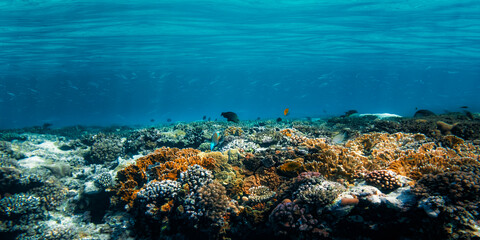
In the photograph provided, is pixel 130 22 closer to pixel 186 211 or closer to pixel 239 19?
pixel 239 19

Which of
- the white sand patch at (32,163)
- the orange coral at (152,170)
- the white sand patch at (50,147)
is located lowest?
the white sand patch at (50,147)

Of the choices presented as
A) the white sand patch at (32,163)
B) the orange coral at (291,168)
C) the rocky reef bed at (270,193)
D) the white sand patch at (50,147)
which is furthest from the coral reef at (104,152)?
the orange coral at (291,168)

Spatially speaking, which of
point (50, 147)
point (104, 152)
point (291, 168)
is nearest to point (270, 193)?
point (291, 168)

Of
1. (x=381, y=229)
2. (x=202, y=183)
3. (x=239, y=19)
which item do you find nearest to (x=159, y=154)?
(x=202, y=183)

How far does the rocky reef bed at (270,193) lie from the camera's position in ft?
10.5

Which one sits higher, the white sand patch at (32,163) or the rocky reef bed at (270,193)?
the rocky reef bed at (270,193)

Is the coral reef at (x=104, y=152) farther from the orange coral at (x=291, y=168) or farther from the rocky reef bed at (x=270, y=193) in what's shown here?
the orange coral at (x=291, y=168)

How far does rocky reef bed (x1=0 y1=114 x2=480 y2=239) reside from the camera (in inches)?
126

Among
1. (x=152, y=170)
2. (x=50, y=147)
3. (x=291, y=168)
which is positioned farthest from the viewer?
(x=50, y=147)

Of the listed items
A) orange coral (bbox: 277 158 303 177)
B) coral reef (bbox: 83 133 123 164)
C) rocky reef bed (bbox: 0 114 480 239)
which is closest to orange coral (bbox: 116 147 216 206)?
rocky reef bed (bbox: 0 114 480 239)

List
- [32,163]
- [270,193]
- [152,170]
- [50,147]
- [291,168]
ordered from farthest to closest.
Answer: [50,147]
[32,163]
[152,170]
[291,168]
[270,193]

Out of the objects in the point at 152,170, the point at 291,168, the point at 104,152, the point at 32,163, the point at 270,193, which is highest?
the point at 291,168

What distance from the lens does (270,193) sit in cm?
451

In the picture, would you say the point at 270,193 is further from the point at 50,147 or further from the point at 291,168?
the point at 50,147
